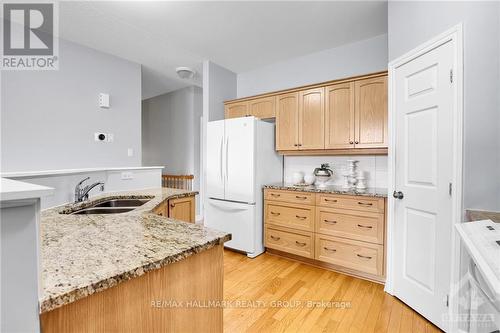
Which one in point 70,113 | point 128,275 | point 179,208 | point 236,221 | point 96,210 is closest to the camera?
point 128,275

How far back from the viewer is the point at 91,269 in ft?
2.17

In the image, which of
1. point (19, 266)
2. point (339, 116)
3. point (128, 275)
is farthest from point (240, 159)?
point (19, 266)

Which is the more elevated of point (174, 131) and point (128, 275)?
point (174, 131)

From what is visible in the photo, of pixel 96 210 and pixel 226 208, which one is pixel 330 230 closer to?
pixel 226 208

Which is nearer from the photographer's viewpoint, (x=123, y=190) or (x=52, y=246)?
(x=52, y=246)

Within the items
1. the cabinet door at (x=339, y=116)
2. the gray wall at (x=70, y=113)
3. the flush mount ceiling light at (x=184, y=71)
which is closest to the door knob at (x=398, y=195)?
the cabinet door at (x=339, y=116)

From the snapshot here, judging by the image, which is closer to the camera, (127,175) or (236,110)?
(127,175)

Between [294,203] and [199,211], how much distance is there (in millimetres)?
2397

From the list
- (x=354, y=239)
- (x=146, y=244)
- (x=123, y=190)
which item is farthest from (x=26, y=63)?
(x=354, y=239)

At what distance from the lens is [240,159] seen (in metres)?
2.93

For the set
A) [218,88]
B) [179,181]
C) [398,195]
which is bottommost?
[179,181]

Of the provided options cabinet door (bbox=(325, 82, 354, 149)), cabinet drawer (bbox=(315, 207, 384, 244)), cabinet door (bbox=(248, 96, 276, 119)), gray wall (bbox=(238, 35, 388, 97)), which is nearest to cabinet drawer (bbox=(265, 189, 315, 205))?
cabinet drawer (bbox=(315, 207, 384, 244))

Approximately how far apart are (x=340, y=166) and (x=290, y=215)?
90cm

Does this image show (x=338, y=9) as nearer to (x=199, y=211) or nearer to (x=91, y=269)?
(x=91, y=269)
